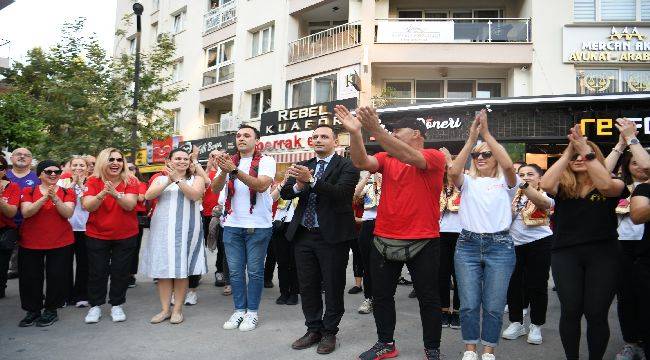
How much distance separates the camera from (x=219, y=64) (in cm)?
2509

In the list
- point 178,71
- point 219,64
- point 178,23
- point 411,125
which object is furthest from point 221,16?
point 411,125

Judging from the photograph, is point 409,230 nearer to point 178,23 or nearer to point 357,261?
point 357,261

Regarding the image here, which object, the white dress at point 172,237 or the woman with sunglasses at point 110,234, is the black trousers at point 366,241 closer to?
the white dress at point 172,237

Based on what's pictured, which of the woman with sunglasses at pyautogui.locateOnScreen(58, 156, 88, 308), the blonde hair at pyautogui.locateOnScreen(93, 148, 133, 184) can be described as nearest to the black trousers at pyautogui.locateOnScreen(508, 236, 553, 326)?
the blonde hair at pyautogui.locateOnScreen(93, 148, 133, 184)

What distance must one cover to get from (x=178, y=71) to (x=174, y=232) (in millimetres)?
24063

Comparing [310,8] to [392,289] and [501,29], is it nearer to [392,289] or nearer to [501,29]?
[501,29]

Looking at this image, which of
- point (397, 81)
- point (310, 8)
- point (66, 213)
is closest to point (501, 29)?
point (397, 81)

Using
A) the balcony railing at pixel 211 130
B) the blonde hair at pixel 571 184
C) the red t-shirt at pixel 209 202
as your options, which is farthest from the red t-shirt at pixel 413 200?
the balcony railing at pixel 211 130

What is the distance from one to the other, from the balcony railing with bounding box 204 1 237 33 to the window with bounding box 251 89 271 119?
13.8ft

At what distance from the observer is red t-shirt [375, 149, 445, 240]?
410cm

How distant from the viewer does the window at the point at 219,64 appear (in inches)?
965

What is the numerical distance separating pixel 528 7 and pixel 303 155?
1005 centimetres

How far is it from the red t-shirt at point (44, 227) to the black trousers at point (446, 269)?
4353 mm

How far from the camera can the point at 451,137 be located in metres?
15.3
